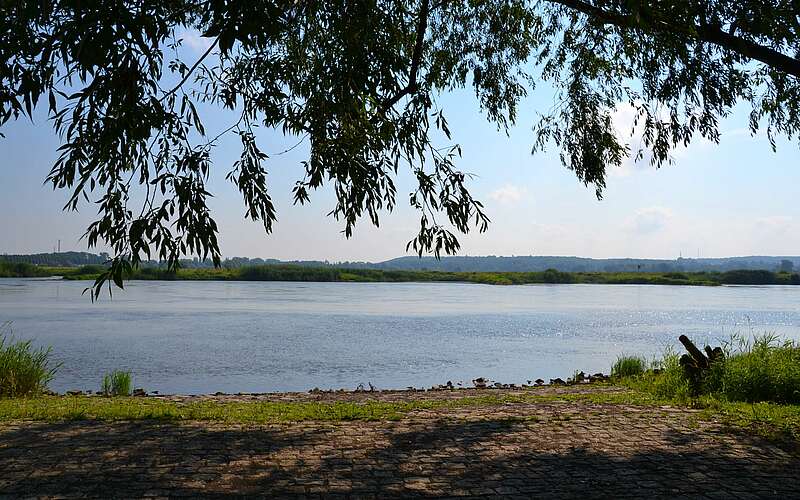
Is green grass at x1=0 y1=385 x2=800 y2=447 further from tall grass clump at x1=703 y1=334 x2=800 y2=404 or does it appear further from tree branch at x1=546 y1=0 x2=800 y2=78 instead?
tree branch at x1=546 y1=0 x2=800 y2=78

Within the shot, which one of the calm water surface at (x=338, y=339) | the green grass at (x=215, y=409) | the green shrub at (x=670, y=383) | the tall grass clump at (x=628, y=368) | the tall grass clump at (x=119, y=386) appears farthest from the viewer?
the calm water surface at (x=338, y=339)

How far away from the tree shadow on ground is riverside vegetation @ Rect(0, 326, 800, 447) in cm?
53

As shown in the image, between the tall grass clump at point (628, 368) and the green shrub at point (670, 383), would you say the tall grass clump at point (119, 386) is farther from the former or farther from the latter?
the tall grass clump at point (628, 368)

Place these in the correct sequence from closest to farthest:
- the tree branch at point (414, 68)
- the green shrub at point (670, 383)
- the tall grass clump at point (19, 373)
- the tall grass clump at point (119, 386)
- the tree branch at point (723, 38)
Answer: the tree branch at point (723, 38) < the tree branch at point (414, 68) < the green shrub at point (670, 383) < the tall grass clump at point (19, 373) < the tall grass clump at point (119, 386)

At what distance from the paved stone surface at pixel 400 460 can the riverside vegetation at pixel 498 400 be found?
0.47 m

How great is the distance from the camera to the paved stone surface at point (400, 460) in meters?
4.21

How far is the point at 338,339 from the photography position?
1688 cm

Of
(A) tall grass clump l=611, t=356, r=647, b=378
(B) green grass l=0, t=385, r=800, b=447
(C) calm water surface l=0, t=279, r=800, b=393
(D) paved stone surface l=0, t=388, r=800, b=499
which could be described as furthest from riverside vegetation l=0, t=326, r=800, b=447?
(C) calm water surface l=0, t=279, r=800, b=393

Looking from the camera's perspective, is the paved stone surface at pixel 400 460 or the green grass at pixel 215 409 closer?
the paved stone surface at pixel 400 460

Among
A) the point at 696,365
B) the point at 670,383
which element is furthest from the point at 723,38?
the point at 670,383

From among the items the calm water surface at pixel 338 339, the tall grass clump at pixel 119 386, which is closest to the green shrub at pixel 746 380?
the calm water surface at pixel 338 339

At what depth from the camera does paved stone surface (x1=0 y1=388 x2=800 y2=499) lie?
13.8 ft

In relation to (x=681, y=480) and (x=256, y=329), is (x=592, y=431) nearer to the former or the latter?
(x=681, y=480)

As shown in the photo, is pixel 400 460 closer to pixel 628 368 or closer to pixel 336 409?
pixel 336 409
